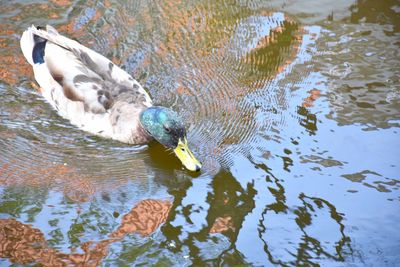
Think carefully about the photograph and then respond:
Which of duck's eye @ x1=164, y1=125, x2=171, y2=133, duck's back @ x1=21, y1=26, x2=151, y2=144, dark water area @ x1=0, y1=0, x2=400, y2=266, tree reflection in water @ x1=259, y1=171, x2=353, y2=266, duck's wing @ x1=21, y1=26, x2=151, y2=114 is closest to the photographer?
tree reflection in water @ x1=259, y1=171, x2=353, y2=266

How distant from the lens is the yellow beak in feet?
18.9

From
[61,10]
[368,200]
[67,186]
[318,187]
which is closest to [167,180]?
[67,186]

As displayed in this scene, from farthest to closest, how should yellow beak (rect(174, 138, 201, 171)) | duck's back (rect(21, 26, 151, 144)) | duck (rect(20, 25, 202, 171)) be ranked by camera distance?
1. duck's back (rect(21, 26, 151, 144))
2. duck (rect(20, 25, 202, 171))
3. yellow beak (rect(174, 138, 201, 171))

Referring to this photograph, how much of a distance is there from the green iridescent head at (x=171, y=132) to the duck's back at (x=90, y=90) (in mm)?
276

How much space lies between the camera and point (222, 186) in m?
5.67

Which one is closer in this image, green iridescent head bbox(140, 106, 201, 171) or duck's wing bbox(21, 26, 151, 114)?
green iridescent head bbox(140, 106, 201, 171)

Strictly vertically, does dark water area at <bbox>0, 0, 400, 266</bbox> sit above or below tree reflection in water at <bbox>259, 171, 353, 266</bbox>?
above

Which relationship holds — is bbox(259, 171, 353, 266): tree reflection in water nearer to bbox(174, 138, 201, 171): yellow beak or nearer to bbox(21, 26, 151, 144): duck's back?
bbox(174, 138, 201, 171): yellow beak

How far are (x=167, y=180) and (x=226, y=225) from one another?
2.62 ft

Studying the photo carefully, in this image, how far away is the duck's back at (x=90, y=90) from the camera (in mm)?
6387

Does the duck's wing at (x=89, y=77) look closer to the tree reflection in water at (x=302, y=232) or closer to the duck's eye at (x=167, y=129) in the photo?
the duck's eye at (x=167, y=129)

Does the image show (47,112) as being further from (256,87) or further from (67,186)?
(256,87)

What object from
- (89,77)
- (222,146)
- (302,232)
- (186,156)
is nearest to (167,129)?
(186,156)

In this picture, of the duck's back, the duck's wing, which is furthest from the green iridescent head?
the duck's wing
